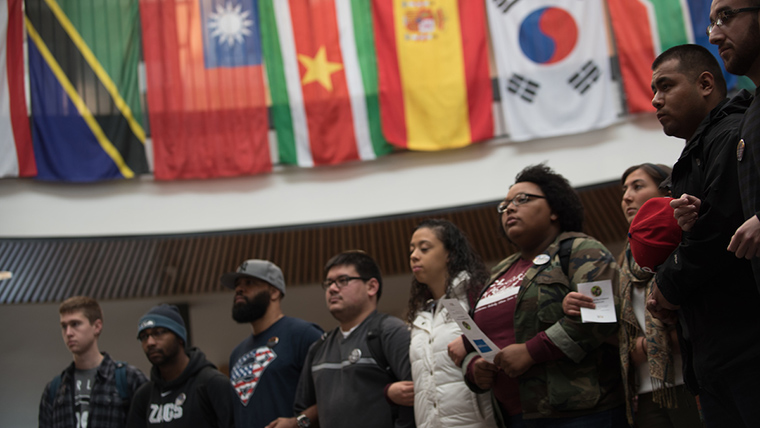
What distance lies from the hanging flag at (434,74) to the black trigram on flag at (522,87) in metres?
0.23

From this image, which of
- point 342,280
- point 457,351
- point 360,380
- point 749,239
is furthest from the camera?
point 342,280

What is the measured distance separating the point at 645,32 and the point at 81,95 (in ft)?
18.3

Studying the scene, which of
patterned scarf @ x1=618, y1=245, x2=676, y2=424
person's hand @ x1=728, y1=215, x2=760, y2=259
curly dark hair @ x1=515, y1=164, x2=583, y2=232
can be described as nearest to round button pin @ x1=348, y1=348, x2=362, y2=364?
curly dark hair @ x1=515, y1=164, x2=583, y2=232

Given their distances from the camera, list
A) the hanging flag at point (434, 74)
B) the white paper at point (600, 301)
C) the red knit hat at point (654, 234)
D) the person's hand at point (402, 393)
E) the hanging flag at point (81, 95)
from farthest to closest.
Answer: the hanging flag at point (434, 74)
the hanging flag at point (81, 95)
the person's hand at point (402, 393)
the white paper at point (600, 301)
the red knit hat at point (654, 234)

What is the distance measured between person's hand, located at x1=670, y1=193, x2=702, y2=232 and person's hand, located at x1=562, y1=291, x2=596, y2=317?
509 millimetres

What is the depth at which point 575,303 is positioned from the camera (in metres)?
2.09

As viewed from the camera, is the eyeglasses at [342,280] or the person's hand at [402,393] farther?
the eyeglasses at [342,280]

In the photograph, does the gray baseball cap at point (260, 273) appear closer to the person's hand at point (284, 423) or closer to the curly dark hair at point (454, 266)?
→ the person's hand at point (284, 423)

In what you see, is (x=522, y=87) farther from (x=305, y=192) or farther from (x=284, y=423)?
(x=284, y=423)

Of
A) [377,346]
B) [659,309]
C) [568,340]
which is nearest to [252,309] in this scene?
[377,346]

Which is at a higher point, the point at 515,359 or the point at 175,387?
the point at 515,359

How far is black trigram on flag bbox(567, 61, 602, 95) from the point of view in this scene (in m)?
6.71

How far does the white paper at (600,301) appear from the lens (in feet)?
6.64

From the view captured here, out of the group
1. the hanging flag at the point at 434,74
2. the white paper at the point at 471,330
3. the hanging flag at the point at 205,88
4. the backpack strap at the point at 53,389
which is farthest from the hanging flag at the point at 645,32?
the backpack strap at the point at 53,389
